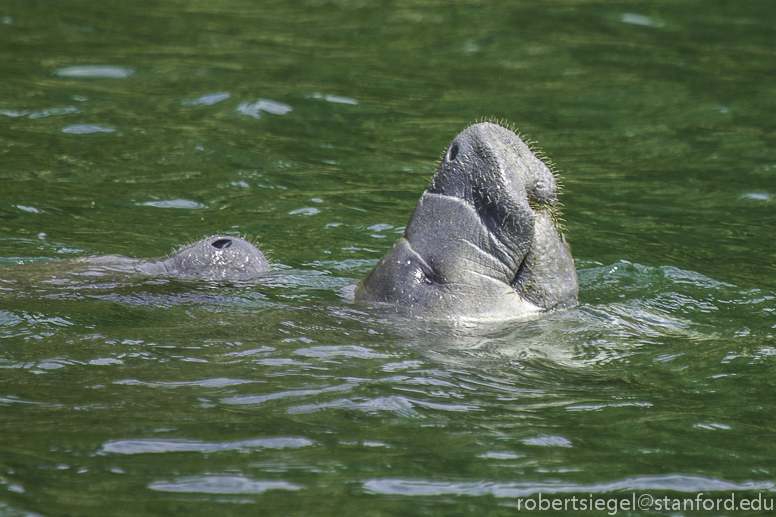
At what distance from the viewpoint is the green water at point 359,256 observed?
3.89 metres

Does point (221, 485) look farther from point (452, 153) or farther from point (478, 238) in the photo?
point (452, 153)

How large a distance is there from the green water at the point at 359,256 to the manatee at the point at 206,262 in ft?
0.33

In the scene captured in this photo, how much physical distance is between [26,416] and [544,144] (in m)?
7.11

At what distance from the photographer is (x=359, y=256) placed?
24.7 ft

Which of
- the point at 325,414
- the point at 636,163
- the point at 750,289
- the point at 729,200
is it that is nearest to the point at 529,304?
the point at 325,414

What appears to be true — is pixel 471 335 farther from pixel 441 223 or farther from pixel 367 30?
pixel 367 30

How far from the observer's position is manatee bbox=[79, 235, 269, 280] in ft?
18.9

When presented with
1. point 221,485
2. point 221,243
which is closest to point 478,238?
point 221,243

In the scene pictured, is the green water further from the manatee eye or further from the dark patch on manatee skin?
the manatee eye

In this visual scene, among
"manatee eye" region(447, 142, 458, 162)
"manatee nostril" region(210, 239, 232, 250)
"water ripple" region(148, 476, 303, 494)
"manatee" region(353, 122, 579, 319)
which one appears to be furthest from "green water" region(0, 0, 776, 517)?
"manatee eye" region(447, 142, 458, 162)

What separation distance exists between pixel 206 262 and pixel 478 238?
161 centimetres

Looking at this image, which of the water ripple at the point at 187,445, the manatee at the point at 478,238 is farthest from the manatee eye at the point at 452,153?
the water ripple at the point at 187,445

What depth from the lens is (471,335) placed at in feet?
16.9

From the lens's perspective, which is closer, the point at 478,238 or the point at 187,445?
the point at 187,445
